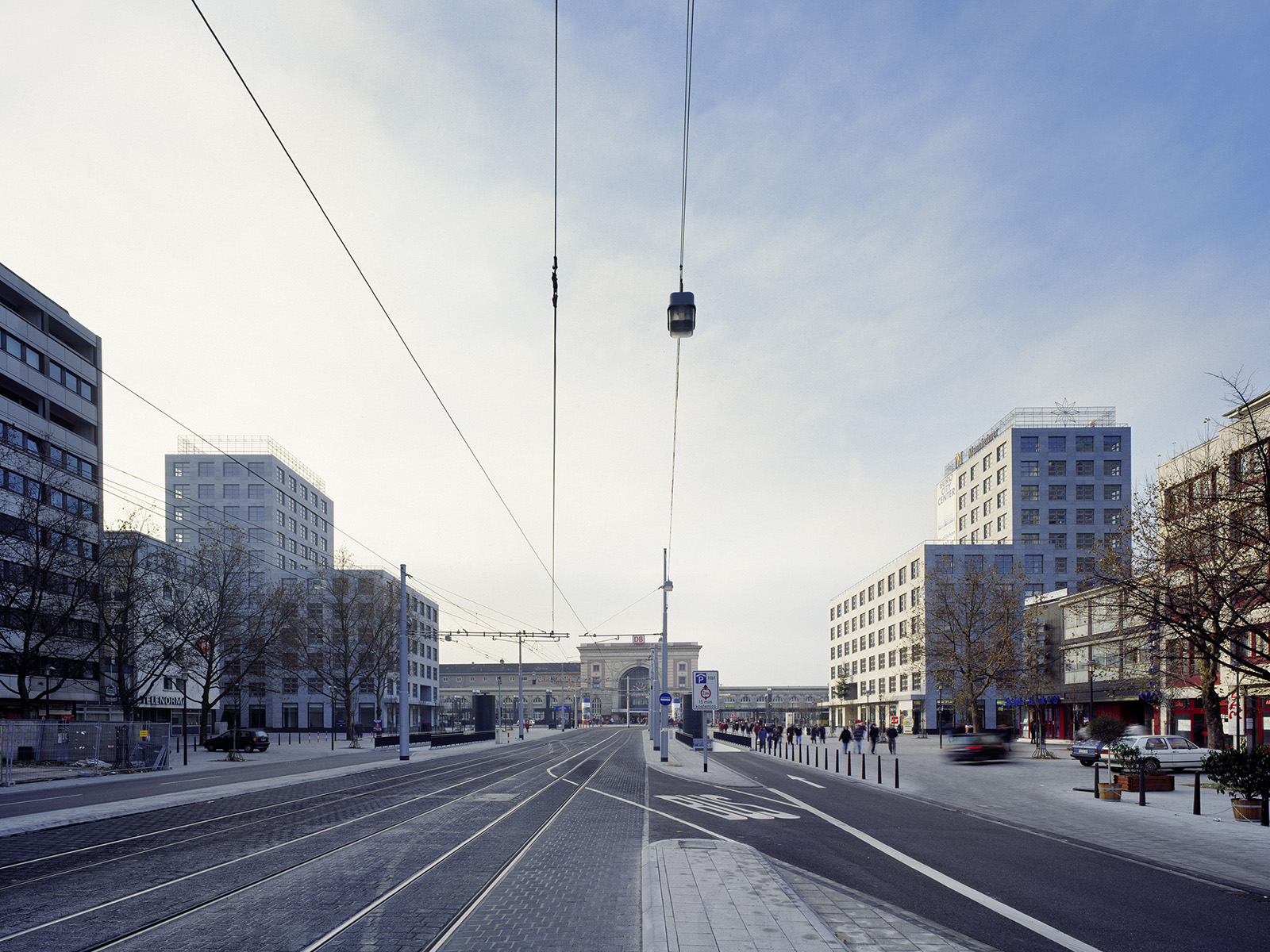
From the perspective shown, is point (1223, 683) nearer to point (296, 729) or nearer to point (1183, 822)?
point (1183, 822)

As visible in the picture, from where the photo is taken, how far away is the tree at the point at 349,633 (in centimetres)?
6016

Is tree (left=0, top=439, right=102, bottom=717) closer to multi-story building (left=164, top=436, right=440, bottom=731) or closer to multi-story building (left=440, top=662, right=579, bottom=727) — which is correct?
multi-story building (left=164, top=436, right=440, bottom=731)

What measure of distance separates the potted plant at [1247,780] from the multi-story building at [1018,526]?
58.0 meters

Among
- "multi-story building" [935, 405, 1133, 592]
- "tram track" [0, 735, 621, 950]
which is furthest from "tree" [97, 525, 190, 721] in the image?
"multi-story building" [935, 405, 1133, 592]

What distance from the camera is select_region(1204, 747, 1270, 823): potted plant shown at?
1691cm

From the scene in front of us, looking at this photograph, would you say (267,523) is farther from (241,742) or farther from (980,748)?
(980,748)

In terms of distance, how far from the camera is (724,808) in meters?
19.9

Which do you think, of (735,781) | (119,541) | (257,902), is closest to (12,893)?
(257,902)

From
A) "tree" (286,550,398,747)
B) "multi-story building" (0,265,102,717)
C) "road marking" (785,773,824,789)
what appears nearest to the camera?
"road marking" (785,773,824,789)

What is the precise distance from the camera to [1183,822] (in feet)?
56.9

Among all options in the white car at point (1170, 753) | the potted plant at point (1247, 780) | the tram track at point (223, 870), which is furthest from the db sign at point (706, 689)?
the white car at point (1170, 753)

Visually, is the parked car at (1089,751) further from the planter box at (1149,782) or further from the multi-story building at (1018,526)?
the multi-story building at (1018,526)

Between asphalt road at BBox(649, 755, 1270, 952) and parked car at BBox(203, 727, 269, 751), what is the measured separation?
39514 millimetres

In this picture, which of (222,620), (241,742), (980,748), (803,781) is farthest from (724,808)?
(241,742)
